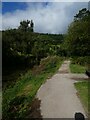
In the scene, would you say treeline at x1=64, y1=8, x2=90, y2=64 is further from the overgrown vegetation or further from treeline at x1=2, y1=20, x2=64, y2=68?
treeline at x1=2, y1=20, x2=64, y2=68

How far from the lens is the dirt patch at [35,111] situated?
14436mm

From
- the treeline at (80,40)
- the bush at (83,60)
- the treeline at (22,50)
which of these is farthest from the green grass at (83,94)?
the treeline at (22,50)

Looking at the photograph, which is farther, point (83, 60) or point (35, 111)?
point (83, 60)

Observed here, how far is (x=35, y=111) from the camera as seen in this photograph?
50.5ft

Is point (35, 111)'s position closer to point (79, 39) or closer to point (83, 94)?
point (83, 94)

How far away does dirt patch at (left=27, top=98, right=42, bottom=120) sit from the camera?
1444 centimetres

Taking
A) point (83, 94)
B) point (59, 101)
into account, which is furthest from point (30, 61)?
point (59, 101)

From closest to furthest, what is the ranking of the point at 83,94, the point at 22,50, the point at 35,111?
the point at 35,111
the point at 83,94
the point at 22,50

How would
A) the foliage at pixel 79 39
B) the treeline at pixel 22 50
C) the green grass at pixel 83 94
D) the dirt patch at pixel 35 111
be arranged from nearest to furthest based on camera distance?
the dirt patch at pixel 35 111
the green grass at pixel 83 94
the foliage at pixel 79 39
the treeline at pixel 22 50

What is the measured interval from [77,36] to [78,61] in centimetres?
361

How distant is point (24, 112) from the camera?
51.8 feet

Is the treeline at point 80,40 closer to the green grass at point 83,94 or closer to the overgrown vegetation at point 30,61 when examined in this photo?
the overgrown vegetation at point 30,61

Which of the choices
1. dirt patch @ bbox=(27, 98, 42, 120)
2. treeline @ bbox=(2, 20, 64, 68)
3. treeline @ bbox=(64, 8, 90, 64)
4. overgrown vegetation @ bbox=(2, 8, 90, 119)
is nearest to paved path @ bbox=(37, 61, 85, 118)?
dirt patch @ bbox=(27, 98, 42, 120)

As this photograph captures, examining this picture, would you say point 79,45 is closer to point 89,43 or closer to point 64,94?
point 89,43
